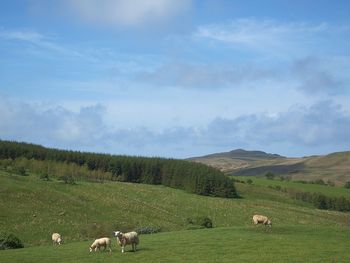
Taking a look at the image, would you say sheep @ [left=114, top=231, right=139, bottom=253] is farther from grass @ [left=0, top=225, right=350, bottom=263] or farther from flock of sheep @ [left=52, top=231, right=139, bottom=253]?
grass @ [left=0, top=225, right=350, bottom=263]

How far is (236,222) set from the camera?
8806 centimetres

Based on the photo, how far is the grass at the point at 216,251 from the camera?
2847 cm

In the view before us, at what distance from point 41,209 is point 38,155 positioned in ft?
248

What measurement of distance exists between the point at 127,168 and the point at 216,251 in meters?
123

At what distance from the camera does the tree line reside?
443ft

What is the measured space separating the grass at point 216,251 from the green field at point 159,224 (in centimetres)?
5

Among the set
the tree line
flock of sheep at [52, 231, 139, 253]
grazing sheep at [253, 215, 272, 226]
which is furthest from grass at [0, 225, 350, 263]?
the tree line

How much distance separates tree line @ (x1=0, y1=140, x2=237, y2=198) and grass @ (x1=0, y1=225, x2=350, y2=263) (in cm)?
9302

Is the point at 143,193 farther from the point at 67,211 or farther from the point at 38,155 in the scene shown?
the point at 38,155

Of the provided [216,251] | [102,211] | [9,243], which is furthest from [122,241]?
[102,211]

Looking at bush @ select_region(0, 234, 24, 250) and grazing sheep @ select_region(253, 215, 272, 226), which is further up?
grazing sheep @ select_region(253, 215, 272, 226)

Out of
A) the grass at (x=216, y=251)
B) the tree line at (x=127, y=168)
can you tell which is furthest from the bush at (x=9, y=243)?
the tree line at (x=127, y=168)

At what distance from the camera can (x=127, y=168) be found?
15362 cm

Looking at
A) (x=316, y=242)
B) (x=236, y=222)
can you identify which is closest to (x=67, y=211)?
(x=236, y=222)
